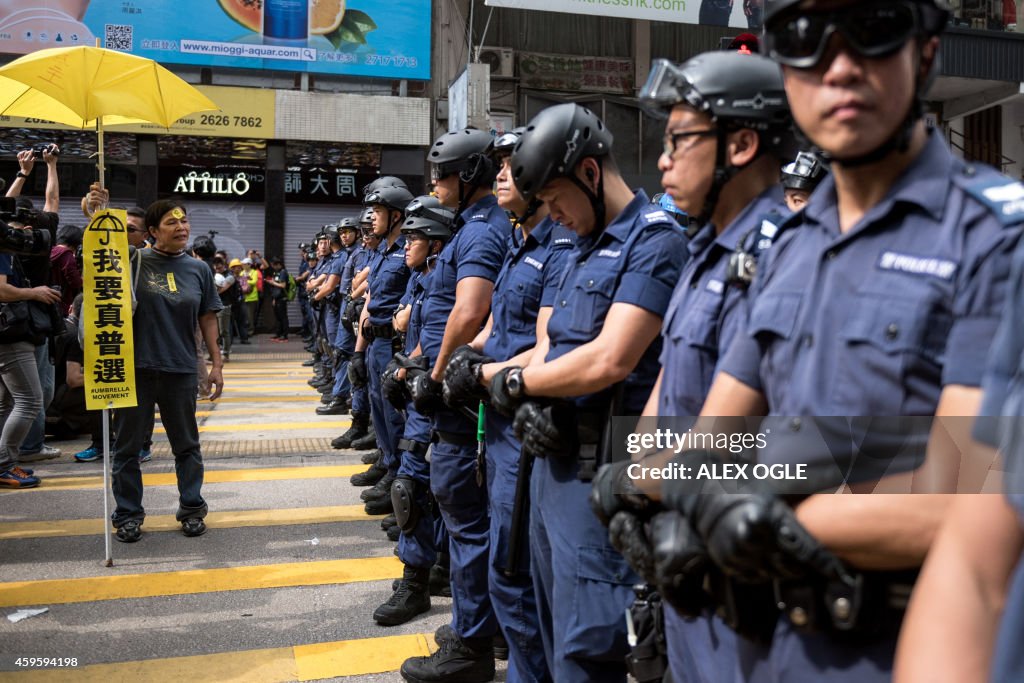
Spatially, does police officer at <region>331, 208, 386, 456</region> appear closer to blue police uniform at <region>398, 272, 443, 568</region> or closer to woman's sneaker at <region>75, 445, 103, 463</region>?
woman's sneaker at <region>75, 445, 103, 463</region>

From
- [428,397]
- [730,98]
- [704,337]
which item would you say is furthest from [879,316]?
[428,397]

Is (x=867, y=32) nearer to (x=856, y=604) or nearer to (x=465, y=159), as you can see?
(x=856, y=604)

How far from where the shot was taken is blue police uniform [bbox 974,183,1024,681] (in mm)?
1111

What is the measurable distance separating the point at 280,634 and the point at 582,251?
2.89 m

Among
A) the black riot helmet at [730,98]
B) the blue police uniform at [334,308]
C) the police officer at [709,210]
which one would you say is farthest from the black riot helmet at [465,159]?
the blue police uniform at [334,308]

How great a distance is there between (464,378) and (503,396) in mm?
636

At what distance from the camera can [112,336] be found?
6.18 metres

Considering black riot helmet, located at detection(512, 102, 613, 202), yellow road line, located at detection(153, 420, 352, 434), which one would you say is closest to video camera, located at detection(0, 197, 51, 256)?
black riot helmet, located at detection(512, 102, 613, 202)

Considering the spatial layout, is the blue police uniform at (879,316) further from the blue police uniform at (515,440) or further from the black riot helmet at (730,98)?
the blue police uniform at (515,440)

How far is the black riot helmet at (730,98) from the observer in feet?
7.74

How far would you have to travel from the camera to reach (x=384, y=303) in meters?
7.60

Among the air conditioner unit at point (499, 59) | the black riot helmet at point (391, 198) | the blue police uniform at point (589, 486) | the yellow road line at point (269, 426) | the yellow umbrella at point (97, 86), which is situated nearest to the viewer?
the blue police uniform at point (589, 486)

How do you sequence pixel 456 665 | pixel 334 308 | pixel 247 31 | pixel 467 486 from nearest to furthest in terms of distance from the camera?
pixel 456 665 < pixel 467 486 < pixel 334 308 < pixel 247 31

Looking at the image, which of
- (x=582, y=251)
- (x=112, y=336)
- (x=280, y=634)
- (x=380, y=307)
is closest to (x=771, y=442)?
(x=582, y=251)
